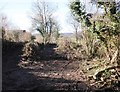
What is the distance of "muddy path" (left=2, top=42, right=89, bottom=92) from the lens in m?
12.6

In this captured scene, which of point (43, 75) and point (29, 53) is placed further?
point (29, 53)

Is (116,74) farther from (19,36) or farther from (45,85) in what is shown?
(19,36)

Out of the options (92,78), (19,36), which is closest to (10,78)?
(92,78)

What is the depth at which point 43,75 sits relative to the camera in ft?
47.1

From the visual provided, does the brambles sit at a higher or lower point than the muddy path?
higher

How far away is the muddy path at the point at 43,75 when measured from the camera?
1260cm

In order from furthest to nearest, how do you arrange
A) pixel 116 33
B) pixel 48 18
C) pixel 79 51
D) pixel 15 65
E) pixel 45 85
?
pixel 48 18 → pixel 79 51 → pixel 15 65 → pixel 116 33 → pixel 45 85

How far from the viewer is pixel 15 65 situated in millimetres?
17500

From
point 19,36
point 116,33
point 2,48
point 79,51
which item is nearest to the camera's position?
point 116,33

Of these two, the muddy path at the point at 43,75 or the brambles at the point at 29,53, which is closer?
the muddy path at the point at 43,75

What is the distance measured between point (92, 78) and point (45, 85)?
2347 millimetres

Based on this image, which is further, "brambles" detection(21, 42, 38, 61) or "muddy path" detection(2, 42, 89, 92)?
"brambles" detection(21, 42, 38, 61)

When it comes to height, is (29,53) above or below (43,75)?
above

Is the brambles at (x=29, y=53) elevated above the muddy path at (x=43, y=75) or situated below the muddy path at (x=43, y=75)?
above
